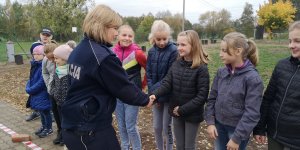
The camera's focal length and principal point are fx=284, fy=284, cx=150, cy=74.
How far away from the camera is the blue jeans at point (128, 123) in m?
3.70

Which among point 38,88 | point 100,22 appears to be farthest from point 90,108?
point 38,88

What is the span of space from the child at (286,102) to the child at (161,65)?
4.25 ft

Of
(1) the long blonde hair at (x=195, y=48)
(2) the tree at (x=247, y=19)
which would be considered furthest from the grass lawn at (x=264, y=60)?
(2) the tree at (x=247, y=19)

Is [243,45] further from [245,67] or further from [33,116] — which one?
[33,116]

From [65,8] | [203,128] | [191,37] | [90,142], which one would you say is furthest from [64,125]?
[65,8]

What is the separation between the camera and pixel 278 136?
2.57m

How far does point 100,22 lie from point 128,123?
5.92 ft

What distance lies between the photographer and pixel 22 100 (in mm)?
7723

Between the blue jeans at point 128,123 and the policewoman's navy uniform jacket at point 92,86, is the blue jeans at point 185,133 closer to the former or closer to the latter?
the blue jeans at point 128,123

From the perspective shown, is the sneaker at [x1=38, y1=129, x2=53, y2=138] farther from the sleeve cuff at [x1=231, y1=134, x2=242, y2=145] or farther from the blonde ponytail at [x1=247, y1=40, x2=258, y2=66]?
the blonde ponytail at [x1=247, y1=40, x2=258, y2=66]

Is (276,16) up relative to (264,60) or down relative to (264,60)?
up

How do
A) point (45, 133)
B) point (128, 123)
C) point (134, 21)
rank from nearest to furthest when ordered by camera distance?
point (128, 123), point (45, 133), point (134, 21)

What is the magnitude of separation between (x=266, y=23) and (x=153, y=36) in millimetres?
46664

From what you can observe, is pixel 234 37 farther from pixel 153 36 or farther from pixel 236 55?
pixel 153 36
